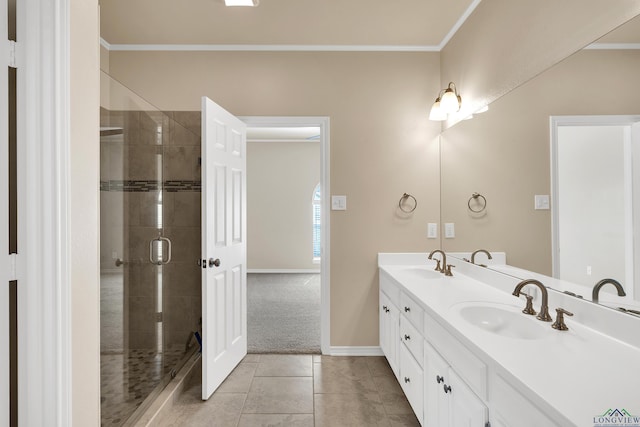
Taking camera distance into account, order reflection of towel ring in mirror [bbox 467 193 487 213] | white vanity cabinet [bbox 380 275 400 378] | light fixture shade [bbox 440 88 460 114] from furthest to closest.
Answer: light fixture shade [bbox 440 88 460 114] < white vanity cabinet [bbox 380 275 400 378] < reflection of towel ring in mirror [bbox 467 193 487 213]

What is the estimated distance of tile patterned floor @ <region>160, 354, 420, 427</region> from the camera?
1.89m

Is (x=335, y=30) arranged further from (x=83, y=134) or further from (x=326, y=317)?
(x=326, y=317)

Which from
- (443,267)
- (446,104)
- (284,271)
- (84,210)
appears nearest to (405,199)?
(443,267)

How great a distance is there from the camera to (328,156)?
8.99ft

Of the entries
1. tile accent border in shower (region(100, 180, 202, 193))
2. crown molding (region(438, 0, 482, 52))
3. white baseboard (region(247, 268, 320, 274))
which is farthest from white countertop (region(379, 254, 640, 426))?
white baseboard (region(247, 268, 320, 274))

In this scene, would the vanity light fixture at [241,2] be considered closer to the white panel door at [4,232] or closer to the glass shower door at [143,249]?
the glass shower door at [143,249]

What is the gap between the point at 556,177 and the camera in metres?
1.46

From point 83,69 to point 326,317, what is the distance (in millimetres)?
2375

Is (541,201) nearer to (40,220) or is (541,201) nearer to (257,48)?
(40,220)

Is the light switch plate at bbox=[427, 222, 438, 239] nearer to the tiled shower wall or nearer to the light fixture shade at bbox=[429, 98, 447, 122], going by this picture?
the light fixture shade at bbox=[429, 98, 447, 122]

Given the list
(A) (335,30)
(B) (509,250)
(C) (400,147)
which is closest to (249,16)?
(A) (335,30)

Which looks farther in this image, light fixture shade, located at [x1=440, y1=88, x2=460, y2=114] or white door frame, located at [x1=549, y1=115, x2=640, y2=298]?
light fixture shade, located at [x1=440, y1=88, x2=460, y2=114]

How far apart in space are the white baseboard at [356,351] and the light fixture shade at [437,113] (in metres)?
2.06

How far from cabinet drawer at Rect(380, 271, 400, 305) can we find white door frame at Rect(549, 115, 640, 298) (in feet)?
3.14
